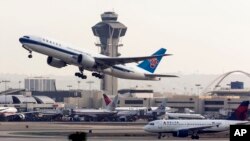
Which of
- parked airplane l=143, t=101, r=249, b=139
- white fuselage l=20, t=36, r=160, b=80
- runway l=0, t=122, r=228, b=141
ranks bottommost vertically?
runway l=0, t=122, r=228, b=141

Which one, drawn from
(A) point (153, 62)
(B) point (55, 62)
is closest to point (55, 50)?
(B) point (55, 62)

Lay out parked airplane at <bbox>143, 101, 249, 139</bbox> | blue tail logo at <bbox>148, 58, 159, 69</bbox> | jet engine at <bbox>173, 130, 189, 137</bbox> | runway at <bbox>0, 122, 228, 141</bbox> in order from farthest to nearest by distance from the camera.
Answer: blue tail logo at <bbox>148, 58, 159, 69</bbox> → parked airplane at <bbox>143, 101, 249, 139</bbox> → jet engine at <bbox>173, 130, 189, 137</bbox> → runway at <bbox>0, 122, 228, 141</bbox>

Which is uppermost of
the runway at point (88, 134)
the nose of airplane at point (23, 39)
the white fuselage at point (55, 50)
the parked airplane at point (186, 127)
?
the nose of airplane at point (23, 39)

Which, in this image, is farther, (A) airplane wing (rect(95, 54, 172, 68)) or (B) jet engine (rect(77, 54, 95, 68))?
(A) airplane wing (rect(95, 54, 172, 68))

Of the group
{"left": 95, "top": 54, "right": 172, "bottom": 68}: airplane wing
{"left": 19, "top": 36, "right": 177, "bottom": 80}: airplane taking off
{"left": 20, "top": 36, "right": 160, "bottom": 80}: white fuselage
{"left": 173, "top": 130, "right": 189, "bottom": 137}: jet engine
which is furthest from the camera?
{"left": 173, "top": 130, "right": 189, "bottom": 137}: jet engine

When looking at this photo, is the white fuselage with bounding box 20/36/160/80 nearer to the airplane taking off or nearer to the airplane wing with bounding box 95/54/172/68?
the airplane taking off

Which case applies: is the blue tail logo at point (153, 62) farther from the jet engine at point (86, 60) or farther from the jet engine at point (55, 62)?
the jet engine at point (55, 62)

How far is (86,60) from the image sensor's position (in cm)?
11450

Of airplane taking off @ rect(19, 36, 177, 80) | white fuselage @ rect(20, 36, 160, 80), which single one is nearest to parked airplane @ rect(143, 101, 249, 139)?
airplane taking off @ rect(19, 36, 177, 80)

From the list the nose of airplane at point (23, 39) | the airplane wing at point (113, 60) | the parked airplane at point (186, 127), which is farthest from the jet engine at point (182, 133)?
the nose of airplane at point (23, 39)

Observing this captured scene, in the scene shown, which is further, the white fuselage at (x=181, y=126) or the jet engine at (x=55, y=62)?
the white fuselage at (x=181, y=126)

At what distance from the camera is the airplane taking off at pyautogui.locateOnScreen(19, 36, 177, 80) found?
110188 millimetres

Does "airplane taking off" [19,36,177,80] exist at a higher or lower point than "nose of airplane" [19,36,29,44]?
lower

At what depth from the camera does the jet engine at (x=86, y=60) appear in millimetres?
113875
